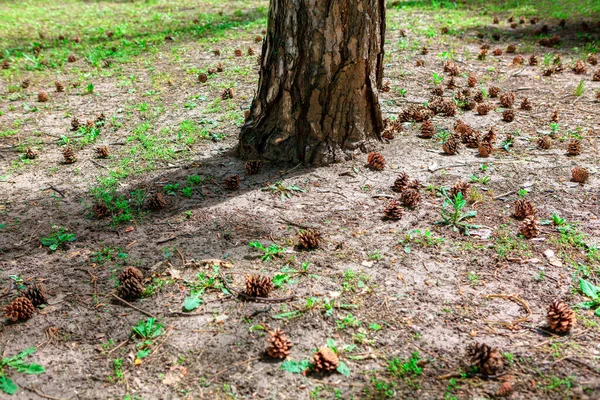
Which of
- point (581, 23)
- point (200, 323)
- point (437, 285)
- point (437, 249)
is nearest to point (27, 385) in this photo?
point (200, 323)

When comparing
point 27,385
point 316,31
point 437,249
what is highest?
point 316,31

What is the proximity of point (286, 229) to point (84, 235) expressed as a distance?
1.67m

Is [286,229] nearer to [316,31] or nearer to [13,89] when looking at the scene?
[316,31]

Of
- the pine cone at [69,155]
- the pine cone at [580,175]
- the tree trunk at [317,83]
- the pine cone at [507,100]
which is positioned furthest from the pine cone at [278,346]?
the pine cone at [507,100]

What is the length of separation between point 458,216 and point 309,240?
1285 mm

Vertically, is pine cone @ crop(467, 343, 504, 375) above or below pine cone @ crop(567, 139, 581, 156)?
below

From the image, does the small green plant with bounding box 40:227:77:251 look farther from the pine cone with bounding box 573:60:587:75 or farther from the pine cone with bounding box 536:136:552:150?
the pine cone with bounding box 573:60:587:75

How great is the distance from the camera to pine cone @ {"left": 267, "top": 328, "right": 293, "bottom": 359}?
268 centimetres

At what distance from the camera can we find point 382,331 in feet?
9.46

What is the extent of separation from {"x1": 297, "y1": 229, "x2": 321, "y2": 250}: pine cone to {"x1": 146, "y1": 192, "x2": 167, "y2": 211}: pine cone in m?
1.37

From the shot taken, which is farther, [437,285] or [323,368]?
[437,285]

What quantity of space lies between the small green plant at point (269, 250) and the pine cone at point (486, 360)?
1542 mm

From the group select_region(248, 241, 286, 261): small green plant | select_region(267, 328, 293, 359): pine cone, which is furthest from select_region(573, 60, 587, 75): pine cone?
select_region(267, 328, 293, 359): pine cone

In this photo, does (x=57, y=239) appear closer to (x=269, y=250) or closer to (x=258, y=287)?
(x=269, y=250)
